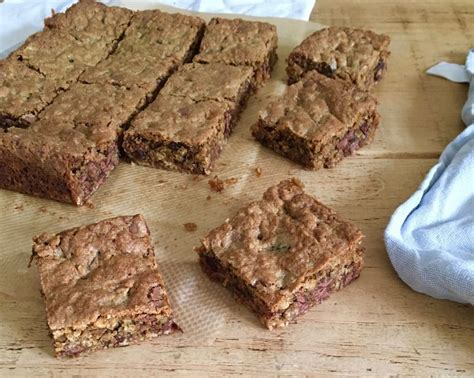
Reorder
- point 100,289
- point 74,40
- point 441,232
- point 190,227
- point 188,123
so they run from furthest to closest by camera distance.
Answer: point 74,40 → point 188,123 → point 190,227 → point 441,232 → point 100,289

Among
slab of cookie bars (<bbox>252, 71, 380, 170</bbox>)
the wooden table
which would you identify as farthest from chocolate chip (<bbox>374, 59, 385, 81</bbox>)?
the wooden table

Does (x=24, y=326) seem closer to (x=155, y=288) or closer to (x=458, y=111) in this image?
(x=155, y=288)

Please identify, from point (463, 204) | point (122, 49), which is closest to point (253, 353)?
point (463, 204)

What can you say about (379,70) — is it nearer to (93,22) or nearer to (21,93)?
(93,22)

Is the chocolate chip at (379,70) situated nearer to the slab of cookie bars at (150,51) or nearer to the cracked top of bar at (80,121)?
the slab of cookie bars at (150,51)

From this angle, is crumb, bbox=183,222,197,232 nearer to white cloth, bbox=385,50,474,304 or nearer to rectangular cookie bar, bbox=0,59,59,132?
white cloth, bbox=385,50,474,304

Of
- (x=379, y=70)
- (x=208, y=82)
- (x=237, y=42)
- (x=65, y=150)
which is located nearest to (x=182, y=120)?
(x=208, y=82)
